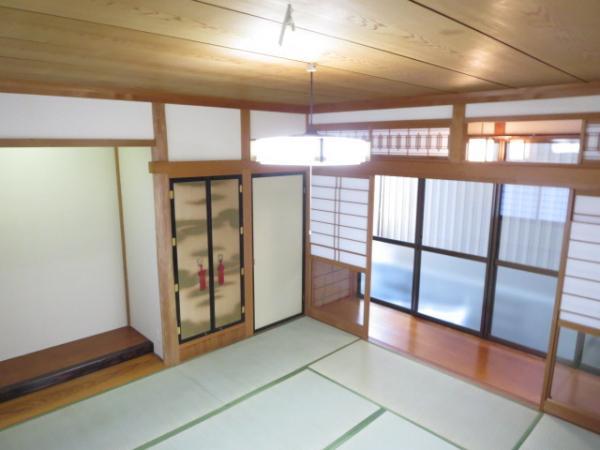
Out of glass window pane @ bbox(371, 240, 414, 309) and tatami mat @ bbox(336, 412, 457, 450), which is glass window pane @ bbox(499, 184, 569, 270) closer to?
glass window pane @ bbox(371, 240, 414, 309)

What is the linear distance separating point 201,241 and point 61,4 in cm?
316

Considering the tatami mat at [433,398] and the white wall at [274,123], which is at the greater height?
the white wall at [274,123]

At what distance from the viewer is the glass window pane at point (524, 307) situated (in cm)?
476

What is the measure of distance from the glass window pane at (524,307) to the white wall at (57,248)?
187 inches

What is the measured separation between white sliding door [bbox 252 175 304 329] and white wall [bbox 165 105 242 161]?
56cm

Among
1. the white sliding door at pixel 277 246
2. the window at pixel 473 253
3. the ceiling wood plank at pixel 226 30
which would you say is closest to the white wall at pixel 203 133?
the white sliding door at pixel 277 246

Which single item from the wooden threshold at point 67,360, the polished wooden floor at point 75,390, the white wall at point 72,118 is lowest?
the polished wooden floor at point 75,390

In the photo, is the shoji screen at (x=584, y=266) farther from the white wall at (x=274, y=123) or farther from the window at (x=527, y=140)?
the white wall at (x=274, y=123)

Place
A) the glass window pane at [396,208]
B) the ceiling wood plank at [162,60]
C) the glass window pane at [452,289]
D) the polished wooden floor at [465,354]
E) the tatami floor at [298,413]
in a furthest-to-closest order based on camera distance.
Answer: the glass window pane at [396,208], the glass window pane at [452,289], the polished wooden floor at [465,354], the tatami floor at [298,413], the ceiling wood plank at [162,60]

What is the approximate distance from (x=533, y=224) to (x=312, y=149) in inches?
146

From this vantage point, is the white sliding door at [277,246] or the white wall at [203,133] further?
the white sliding door at [277,246]

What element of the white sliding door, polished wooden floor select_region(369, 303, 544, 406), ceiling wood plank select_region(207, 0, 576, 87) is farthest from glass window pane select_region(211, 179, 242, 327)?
ceiling wood plank select_region(207, 0, 576, 87)

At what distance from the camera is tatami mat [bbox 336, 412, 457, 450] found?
3170 mm

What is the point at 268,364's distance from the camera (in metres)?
4.43
